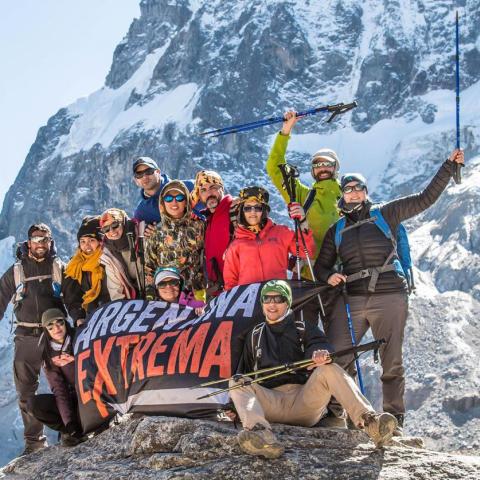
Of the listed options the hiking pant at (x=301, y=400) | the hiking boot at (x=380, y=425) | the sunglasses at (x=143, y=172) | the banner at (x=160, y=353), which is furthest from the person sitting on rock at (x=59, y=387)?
the hiking boot at (x=380, y=425)

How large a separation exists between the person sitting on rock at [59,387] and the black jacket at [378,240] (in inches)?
122

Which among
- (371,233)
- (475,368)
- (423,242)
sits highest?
(371,233)

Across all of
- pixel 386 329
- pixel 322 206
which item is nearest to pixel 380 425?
pixel 386 329

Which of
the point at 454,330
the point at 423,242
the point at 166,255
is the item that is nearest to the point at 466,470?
the point at 166,255

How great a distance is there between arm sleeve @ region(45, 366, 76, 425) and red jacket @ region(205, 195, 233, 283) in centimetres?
210

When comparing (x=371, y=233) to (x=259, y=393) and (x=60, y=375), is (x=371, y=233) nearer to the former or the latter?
(x=259, y=393)

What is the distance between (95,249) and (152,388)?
2658 millimetres

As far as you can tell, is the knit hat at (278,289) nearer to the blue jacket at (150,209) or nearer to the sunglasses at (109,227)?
the sunglasses at (109,227)

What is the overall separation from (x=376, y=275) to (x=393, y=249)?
360 millimetres

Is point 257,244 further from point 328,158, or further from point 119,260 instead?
point 119,260

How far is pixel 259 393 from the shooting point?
25.1ft

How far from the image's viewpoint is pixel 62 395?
9891mm

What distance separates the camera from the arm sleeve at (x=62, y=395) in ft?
32.2

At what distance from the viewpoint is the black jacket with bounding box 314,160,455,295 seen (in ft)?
30.8
